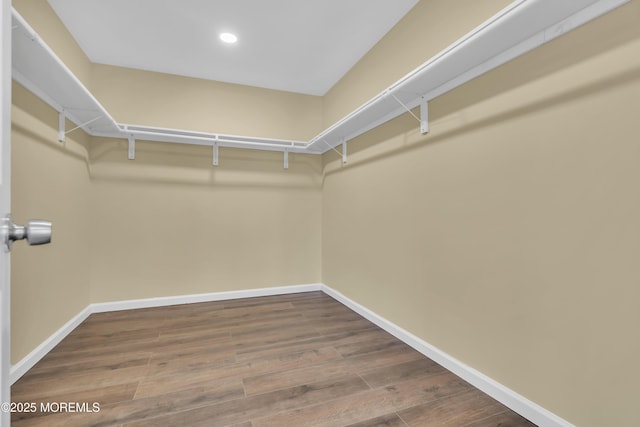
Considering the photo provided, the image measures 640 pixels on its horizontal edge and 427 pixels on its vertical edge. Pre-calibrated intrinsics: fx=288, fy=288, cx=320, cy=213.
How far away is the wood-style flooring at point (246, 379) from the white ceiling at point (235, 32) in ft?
8.32

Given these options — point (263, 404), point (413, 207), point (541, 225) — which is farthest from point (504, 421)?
point (413, 207)

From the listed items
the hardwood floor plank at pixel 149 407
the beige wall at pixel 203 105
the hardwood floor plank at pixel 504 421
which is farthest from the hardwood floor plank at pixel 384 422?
the beige wall at pixel 203 105

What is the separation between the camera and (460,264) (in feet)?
5.91

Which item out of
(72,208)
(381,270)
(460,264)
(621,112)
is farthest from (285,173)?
(621,112)

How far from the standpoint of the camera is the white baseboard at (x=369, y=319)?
4.68ft

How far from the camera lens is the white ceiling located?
216 centimetres

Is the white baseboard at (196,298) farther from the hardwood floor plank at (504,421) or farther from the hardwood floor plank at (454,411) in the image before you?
the hardwood floor plank at (504,421)

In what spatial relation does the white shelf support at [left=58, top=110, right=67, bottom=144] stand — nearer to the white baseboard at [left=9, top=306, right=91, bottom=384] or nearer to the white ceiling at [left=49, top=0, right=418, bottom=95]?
the white ceiling at [left=49, top=0, right=418, bottom=95]

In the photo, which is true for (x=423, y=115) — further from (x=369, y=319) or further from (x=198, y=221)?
(x=198, y=221)

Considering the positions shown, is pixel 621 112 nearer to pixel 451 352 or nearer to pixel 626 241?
pixel 626 241

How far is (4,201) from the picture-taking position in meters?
0.59

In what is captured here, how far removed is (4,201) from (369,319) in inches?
103

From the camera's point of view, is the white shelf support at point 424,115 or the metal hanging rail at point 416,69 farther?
the white shelf support at point 424,115

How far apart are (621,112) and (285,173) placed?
9.78 feet
